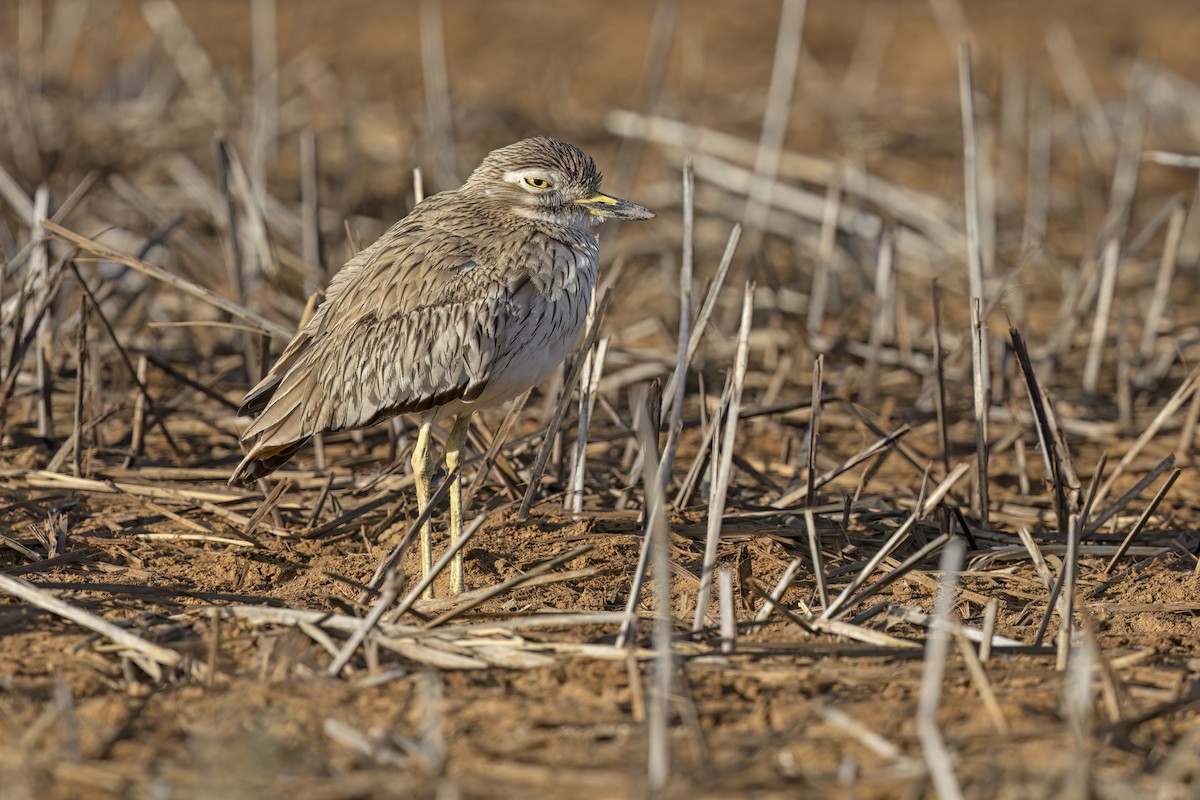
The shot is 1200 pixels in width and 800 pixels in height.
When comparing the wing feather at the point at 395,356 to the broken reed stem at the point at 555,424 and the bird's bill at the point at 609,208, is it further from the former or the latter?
the bird's bill at the point at 609,208

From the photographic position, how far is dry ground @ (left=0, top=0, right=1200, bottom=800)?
3064mm

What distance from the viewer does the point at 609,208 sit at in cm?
468

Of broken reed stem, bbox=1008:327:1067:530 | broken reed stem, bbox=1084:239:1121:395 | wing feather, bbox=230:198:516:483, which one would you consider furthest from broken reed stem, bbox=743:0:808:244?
wing feather, bbox=230:198:516:483

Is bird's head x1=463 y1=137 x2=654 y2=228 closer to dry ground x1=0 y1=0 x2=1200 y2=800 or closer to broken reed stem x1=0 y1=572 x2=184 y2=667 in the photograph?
dry ground x1=0 y1=0 x2=1200 y2=800

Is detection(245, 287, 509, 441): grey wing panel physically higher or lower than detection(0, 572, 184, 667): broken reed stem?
higher

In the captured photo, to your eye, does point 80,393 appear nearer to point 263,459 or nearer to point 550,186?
point 263,459

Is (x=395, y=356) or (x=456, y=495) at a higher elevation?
(x=395, y=356)

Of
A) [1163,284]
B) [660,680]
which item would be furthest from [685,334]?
[1163,284]

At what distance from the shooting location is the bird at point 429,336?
4246mm

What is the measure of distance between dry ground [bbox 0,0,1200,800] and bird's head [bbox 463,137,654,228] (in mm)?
779

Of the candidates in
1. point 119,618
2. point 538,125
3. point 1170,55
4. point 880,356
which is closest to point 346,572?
point 119,618

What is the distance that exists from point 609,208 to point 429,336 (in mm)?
792

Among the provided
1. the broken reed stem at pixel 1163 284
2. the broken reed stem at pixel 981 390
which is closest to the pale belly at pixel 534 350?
the broken reed stem at pixel 981 390

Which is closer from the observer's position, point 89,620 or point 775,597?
point 89,620
